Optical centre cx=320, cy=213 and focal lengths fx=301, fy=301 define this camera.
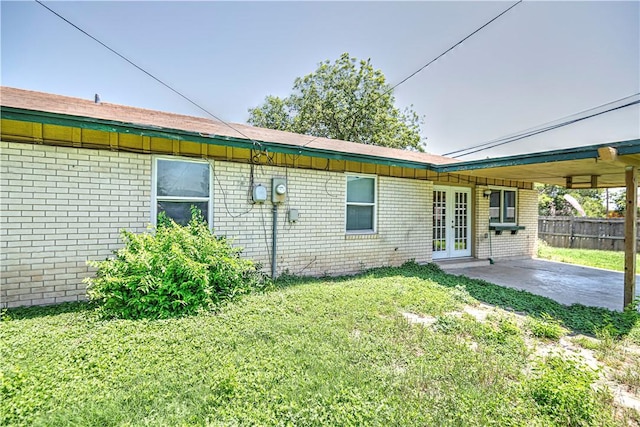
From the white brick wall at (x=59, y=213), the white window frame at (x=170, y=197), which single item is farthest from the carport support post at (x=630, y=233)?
the white brick wall at (x=59, y=213)

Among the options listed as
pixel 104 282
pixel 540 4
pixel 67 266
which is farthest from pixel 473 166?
pixel 67 266

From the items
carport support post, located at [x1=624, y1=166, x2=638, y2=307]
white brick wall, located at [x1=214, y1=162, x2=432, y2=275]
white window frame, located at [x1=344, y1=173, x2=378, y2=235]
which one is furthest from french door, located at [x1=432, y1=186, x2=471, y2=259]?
carport support post, located at [x1=624, y1=166, x2=638, y2=307]

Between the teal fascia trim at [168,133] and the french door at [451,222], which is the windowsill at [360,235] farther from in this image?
the french door at [451,222]

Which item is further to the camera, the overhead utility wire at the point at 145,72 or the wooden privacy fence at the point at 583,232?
the wooden privacy fence at the point at 583,232

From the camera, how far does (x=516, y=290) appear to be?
599cm

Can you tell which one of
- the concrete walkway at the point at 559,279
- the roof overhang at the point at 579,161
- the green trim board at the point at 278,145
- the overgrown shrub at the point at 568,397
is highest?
the green trim board at the point at 278,145

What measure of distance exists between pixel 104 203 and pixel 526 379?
18.6 feet

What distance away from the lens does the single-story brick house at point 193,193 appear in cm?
410

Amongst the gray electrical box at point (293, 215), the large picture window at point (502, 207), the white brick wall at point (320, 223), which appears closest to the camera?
the white brick wall at point (320, 223)

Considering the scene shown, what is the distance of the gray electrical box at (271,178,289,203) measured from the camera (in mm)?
5887

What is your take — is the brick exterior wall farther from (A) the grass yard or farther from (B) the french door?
(B) the french door

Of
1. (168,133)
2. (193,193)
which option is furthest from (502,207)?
(168,133)

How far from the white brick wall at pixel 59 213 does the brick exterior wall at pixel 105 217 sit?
0.03 ft

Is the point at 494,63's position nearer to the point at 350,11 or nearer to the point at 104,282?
the point at 350,11
